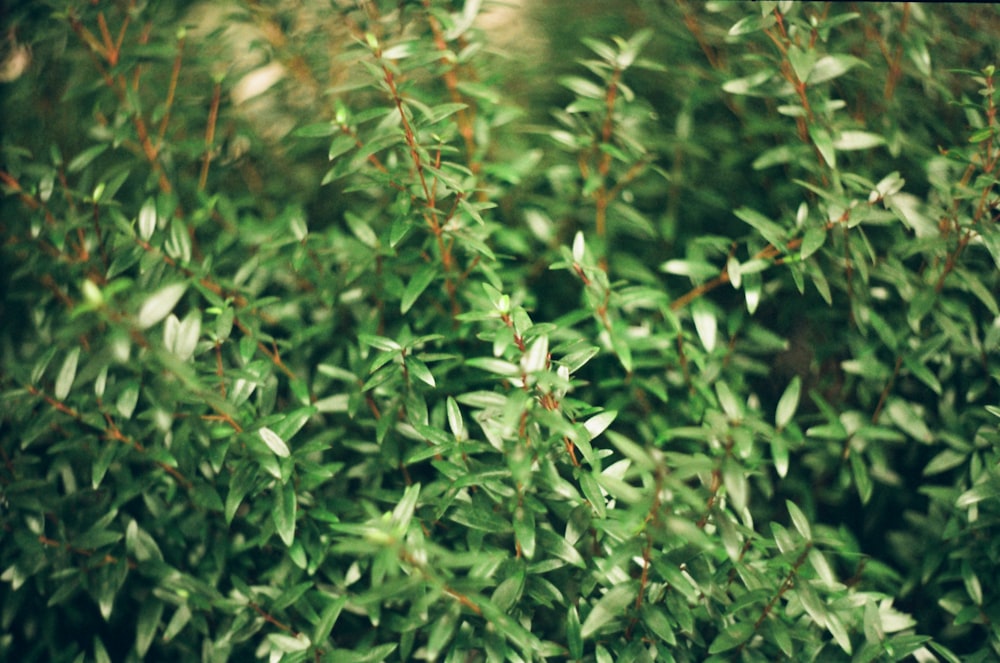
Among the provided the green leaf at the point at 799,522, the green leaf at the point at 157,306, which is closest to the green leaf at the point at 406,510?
the green leaf at the point at 157,306

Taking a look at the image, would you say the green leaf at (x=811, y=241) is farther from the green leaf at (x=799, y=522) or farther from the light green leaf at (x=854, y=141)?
the green leaf at (x=799, y=522)

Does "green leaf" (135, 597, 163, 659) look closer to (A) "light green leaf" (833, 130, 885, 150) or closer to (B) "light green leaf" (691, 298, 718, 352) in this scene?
(B) "light green leaf" (691, 298, 718, 352)

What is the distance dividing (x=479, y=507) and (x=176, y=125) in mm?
1211

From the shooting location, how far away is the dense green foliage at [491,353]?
988 millimetres

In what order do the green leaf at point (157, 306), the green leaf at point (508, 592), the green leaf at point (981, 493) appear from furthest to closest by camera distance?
the green leaf at point (981, 493)
the green leaf at point (508, 592)
the green leaf at point (157, 306)

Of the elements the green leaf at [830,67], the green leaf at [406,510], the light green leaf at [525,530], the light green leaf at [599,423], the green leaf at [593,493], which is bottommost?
the light green leaf at [525,530]

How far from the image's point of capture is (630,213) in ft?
4.59

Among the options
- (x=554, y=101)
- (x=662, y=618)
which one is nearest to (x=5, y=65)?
(x=554, y=101)

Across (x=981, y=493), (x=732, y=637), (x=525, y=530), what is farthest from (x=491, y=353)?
(x=981, y=493)

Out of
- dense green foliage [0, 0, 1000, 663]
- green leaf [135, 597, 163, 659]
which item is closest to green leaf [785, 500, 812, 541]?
dense green foliage [0, 0, 1000, 663]

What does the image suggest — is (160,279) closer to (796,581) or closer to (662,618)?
(662,618)

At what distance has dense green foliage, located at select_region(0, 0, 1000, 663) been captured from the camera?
0.99 meters

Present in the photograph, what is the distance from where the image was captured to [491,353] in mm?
1298

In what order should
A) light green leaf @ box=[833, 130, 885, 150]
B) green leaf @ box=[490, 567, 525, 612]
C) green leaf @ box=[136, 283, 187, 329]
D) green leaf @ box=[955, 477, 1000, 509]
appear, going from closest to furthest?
green leaf @ box=[136, 283, 187, 329], green leaf @ box=[490, 567, 525, 612], green leaf @ box=[955, 477, 1000, 509], light green leaf @ box=[833, 130, 885, 150]
